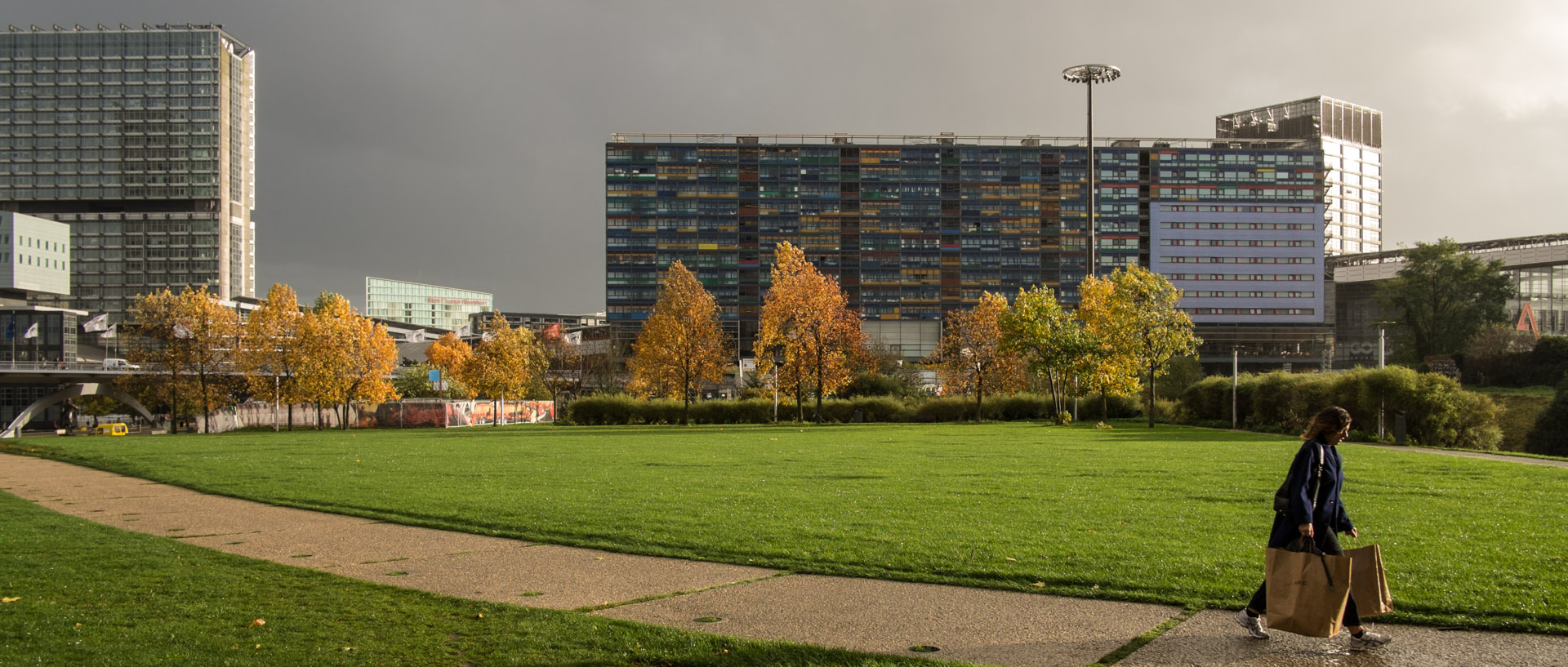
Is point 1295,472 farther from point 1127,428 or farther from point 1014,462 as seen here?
point 1127,428

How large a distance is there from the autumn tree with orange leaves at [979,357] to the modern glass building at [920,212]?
3130 inches

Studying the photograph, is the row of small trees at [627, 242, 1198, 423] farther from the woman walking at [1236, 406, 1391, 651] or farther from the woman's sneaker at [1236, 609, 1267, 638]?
the woman's sneaker at [1236, 609, 1267, 638]

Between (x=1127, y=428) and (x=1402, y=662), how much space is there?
4019 cm

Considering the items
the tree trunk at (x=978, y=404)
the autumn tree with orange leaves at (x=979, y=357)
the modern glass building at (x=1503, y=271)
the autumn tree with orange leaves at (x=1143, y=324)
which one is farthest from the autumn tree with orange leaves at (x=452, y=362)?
the modern glass building at (x=1503, y=271)

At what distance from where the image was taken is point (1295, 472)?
7.25 meters

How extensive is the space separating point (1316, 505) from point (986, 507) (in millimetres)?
7330

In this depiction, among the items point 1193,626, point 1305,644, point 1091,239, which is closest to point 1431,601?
point 1305,644

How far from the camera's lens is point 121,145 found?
171m

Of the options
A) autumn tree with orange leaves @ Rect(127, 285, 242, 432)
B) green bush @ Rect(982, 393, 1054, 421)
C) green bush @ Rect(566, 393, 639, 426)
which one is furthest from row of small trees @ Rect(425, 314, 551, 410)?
green bush @ Rect(982, 393, 1054, 421)

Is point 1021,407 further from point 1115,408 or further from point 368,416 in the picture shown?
point 368,416

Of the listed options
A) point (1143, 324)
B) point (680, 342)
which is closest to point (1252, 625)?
point (1143, 324)

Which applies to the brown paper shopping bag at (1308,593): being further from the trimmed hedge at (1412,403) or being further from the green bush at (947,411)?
the green bush at (947,411)

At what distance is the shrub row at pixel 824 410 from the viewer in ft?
184

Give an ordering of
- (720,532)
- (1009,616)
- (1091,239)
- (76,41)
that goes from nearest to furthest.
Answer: (1009,616) → (720,532) → (1091,239) → (76,41)
